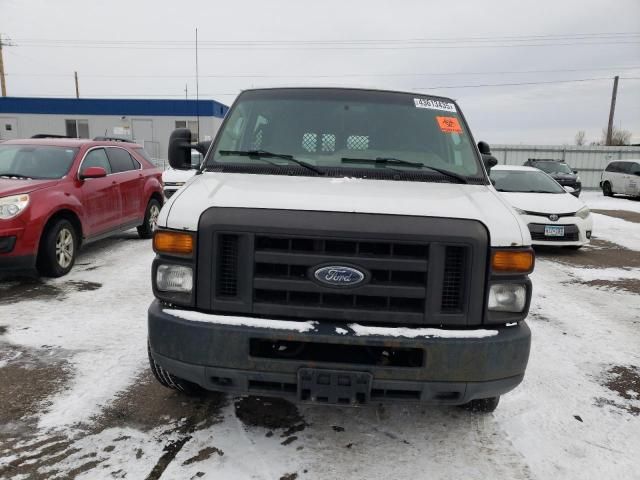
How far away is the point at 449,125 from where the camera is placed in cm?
372

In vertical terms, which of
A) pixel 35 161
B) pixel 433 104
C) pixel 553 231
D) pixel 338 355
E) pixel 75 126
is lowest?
pixel 553 231

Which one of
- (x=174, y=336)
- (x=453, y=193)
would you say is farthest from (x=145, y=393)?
(x=453, y=193)

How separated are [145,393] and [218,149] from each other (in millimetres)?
1765

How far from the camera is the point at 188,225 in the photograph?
253 centimetres

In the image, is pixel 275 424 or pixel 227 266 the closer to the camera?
pixel 227 266

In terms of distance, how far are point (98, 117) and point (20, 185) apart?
111 feet

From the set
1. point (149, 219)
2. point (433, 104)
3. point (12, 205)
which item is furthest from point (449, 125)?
point (149, 219)

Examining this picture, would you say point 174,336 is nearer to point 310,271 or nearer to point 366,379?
point 310,271

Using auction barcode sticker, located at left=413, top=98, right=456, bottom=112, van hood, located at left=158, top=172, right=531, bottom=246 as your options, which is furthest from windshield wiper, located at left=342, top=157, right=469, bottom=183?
auction barcode sticker, located at left=413, top=98, right=456, bottom=112

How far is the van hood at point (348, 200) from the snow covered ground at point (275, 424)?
125cm

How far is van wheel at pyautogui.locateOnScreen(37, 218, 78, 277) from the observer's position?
19.7 feet

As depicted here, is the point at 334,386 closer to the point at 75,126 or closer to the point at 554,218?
the point at 554,218

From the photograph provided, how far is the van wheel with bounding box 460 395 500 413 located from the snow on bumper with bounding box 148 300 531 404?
653mm

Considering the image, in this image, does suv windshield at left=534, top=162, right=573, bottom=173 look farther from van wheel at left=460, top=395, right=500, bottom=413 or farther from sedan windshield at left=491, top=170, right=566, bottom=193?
van wheel at left=460, top=395, right=500, bottom=413
